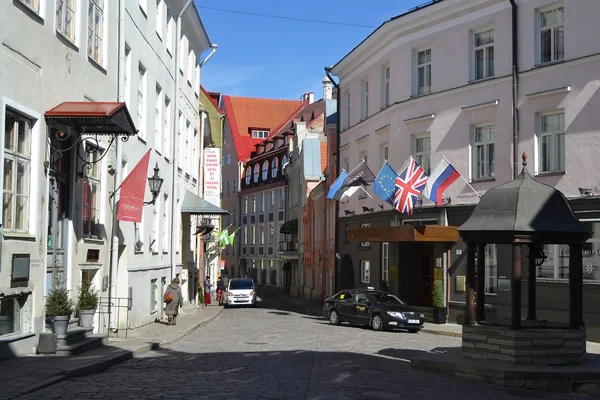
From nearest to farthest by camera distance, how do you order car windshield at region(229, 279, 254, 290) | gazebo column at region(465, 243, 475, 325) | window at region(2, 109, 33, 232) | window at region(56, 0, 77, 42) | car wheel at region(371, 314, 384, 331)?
window at region(2, 109, 33, 232)
gazebo column at region(465, 243, 475, 325)
window at region(56, 0, 77, 42)
car wheel at region(371, 314, 384, 331)
car windshield at region(229, 279, 254, 290)

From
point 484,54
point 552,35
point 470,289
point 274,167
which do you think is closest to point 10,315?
point 470,289

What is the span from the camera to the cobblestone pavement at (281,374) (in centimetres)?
1189

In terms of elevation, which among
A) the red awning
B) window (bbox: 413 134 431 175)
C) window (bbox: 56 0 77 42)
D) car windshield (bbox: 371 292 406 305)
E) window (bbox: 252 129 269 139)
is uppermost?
window (bbox: 252 129 269 139)

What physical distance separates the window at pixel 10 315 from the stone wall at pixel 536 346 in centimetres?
871

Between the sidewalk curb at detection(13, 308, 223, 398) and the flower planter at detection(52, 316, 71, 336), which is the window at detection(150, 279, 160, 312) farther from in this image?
the flower planter at detection(52, 316, 71, 336)

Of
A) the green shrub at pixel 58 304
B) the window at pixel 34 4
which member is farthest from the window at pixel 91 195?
the window at pixel 34 4

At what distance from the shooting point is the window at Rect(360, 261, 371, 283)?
1387 inches

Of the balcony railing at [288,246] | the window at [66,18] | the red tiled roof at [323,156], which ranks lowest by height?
the balcony railing at [288,246]

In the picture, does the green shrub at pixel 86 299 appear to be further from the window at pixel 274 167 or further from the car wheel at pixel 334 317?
the window at pixel 274 167

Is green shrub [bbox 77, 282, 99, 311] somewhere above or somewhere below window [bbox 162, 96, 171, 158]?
below

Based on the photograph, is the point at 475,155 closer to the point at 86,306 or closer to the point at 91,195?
the point at 91,195

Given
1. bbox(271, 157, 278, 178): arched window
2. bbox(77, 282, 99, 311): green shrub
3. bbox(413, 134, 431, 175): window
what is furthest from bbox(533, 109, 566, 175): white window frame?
bbox(271, 157, 278, 178): arched window

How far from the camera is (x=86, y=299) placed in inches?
691

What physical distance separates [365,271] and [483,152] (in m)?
10.6
